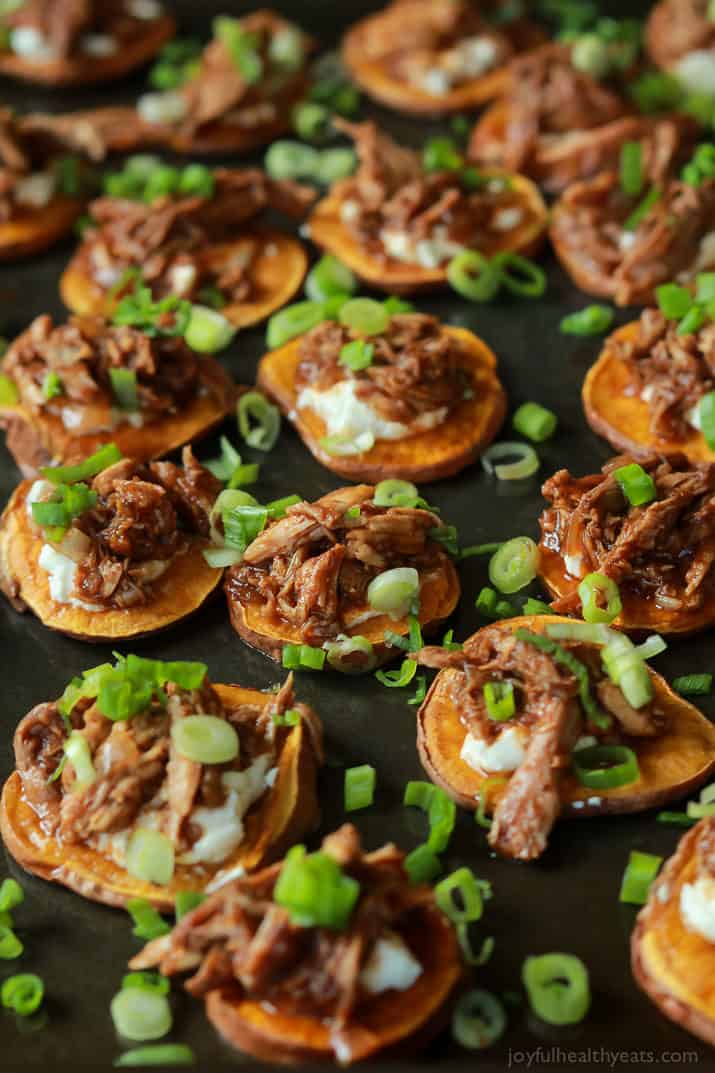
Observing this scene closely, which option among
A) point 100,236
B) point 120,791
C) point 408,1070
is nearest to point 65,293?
point 100,236

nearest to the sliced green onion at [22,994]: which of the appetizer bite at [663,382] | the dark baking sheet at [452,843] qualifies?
the dark baking sheet at [452,843]

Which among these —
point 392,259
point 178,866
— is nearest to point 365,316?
point 392,259

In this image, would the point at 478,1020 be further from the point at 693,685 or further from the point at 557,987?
the point at 693,685

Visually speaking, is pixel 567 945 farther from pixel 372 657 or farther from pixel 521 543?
pixel 521 543

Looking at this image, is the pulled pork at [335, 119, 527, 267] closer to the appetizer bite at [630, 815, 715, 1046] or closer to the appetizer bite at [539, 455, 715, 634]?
the appetizer bite at [539, 455, 715, 634]

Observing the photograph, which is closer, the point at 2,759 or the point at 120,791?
the point at 120,791

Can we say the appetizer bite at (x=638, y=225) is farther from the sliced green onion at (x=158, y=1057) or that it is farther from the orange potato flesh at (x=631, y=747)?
the sliced green onion at (x=158, y=1057)
